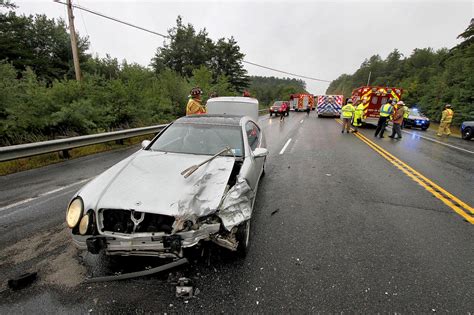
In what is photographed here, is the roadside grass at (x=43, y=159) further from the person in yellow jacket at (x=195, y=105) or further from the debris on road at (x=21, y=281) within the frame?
the debris on road at (x=21, y=281)

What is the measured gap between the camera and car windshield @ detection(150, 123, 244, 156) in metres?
3.83

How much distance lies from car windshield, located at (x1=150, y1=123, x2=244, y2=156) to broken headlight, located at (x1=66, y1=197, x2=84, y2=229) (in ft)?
5.13

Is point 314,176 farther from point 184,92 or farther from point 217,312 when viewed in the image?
point 184,92

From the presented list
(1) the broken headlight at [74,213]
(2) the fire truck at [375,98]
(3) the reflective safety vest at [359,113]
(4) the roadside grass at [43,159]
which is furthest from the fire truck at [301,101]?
(1) the broken headlight at [74,213]

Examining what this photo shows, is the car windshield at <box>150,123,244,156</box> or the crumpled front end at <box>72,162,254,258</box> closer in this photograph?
the crumpled front end at <box>72,162,254,258</box>

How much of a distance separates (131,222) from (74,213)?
58cm

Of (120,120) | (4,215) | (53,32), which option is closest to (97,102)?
(120,120)

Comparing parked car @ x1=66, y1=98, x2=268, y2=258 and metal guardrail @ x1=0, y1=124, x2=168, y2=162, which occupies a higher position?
parked car @ x1=66, y1=98, x2=268, y2=258

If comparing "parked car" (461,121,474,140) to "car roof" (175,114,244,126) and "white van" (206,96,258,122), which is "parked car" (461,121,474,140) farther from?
"car roof" (175,114,244,126)

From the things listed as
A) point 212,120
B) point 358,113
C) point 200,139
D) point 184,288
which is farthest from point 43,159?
point 358,113

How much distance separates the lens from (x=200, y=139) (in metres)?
4.03

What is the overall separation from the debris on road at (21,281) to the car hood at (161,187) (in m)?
0.89

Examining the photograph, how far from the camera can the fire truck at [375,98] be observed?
17.0 m

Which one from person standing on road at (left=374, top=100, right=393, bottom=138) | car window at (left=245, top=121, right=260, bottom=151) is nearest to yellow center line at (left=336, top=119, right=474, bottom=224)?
car window at (left=245, top=121, right=260, bottom=151)
